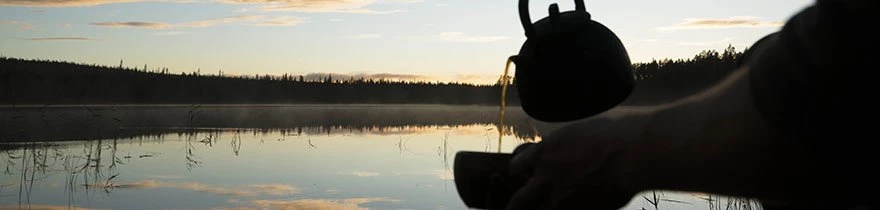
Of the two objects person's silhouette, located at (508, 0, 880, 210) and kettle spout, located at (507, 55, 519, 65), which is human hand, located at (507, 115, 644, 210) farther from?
kettle spout, located at (507, 55, 519, 65)

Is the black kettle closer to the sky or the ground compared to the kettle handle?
closer to the ground

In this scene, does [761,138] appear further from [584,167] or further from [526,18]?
[526,18]

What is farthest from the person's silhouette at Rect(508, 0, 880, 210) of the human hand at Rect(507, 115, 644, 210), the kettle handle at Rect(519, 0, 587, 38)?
the kettle handle at Rect(519, 0, 587, 38)

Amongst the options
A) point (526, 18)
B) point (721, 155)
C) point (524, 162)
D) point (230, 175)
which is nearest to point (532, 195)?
point (524, 162)

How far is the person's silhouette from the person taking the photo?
956 millimetres

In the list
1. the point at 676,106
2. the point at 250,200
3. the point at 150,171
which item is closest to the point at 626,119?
the point at 676,106

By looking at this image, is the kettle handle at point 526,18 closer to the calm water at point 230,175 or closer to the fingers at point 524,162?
the fingers at point 524,162

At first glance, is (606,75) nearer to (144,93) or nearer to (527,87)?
(527,87)

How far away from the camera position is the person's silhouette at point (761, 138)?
96cm

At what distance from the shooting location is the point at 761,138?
3.32 ft

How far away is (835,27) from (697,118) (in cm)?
18

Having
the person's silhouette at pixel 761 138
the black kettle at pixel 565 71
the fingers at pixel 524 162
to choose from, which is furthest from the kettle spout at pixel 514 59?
the person's silhouette at pixel 761 138

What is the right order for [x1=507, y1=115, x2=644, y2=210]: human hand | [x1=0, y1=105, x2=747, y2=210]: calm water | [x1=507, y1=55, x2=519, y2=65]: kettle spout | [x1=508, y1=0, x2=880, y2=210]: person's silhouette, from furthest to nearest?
[x1=0, y1=105, x2=747, y2=210]: calm water < [x1=507, y1=55, x2=519, y2=65]: kettle spout < [x1=507, y1=115, x2=644, y2=210]: human hand < [x1=508, y1=0, x2=880, y2=210]: person's silhouette

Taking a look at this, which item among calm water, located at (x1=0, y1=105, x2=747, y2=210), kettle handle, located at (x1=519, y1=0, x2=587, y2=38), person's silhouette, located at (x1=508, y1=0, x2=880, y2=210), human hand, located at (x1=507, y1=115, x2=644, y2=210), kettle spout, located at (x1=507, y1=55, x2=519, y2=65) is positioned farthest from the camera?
calm water, located at (x1=0, y1=105, x2=747, y2=210)
